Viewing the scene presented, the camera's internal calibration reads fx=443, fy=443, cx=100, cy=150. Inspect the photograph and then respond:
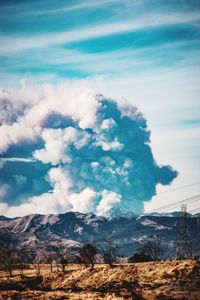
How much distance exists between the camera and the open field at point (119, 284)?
7562 centimetres

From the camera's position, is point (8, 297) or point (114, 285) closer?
point (8, 297)

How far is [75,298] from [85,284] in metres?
23.6

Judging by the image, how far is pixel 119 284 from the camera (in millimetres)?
90188

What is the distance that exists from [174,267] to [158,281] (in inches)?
273

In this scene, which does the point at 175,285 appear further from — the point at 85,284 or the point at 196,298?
the point at 85,284

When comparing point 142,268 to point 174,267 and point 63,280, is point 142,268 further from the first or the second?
point 63,280

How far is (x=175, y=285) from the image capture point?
7950 centimetres

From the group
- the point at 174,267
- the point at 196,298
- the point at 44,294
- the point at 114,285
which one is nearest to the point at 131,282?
the point at 114,285

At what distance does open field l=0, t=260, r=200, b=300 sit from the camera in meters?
75.6

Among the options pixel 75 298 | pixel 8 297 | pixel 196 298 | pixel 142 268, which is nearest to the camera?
pixel 196 298

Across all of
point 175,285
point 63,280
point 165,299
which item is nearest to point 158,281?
point 175,285

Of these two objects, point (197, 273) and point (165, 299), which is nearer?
point (165, 299)

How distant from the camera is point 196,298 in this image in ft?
222

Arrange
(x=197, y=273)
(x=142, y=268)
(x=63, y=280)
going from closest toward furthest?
1. (x=197, y=273)
2. (x=142, y=268)
3. (x=63, y=280)
